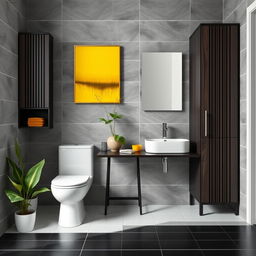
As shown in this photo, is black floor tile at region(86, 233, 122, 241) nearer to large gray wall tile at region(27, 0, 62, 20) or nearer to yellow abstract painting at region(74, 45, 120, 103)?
yellow abstract painting at region(74, 45, 120, 103)

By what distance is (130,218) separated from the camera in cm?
362

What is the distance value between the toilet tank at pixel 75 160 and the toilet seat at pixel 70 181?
151mm

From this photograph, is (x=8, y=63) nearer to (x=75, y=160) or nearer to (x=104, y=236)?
(x=75, y=160)

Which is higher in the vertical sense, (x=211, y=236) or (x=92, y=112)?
(x=92, y=112)

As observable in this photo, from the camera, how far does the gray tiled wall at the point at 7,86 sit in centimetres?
320

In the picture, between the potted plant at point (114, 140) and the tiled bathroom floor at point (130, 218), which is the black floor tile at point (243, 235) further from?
the potted plant at point (114, 140)

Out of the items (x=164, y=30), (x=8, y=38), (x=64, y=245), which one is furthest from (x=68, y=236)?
(x=164, y=30)

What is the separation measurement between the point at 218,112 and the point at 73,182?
5.76ft

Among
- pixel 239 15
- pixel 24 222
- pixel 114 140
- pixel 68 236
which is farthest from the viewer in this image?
pixel 114 140

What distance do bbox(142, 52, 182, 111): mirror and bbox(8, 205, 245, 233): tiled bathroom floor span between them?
127 cm

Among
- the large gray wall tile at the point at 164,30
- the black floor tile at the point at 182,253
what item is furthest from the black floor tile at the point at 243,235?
the large gray wall tile at the point at 164,30

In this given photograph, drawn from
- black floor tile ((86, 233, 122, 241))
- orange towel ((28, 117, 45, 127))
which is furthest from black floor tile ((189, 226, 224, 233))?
orange towel ((28, 117, 45, 127))

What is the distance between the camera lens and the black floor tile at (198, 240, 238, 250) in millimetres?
2799

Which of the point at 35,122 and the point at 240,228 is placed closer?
the point at 240,228
